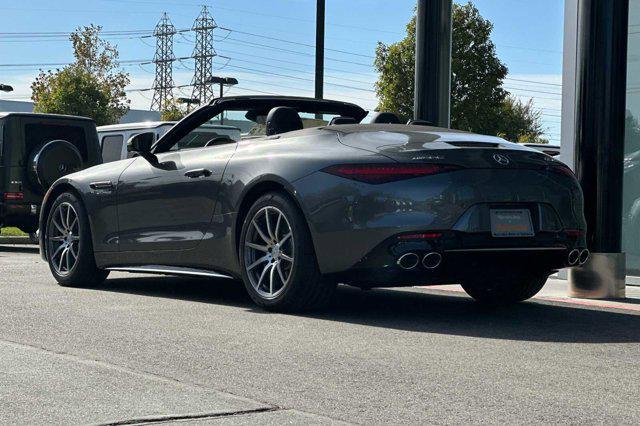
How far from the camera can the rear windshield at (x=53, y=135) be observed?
16484mm

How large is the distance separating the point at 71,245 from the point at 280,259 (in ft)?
8.71

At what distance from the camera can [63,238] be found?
370 inches

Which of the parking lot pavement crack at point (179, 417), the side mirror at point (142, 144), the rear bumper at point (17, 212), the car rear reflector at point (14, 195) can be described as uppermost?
the side mirror at point (142, 144)

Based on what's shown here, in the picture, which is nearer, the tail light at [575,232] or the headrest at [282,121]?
the tail light at [575,232]

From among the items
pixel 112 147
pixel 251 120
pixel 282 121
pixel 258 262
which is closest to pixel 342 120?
pixel 282 121

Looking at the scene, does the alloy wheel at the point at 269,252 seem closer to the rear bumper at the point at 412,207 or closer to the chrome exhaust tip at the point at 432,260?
the rear bumper at the point at 412,207

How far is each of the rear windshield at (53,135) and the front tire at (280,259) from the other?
9.76 metres

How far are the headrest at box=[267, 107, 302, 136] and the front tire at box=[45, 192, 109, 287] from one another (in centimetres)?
206

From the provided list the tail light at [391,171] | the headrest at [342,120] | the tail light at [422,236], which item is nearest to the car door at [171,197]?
the headrest at [342,120]

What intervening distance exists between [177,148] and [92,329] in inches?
94.2

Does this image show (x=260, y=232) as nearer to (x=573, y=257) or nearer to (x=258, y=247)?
(x=258, y=247)

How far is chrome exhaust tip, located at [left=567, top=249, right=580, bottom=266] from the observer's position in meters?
7.27

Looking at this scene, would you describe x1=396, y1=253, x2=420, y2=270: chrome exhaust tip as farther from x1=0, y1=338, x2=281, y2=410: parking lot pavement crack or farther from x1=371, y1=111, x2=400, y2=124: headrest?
x1=0, y1=338, x2=281, y2=410: parking lot pavement crack

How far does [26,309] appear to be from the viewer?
7527mm
